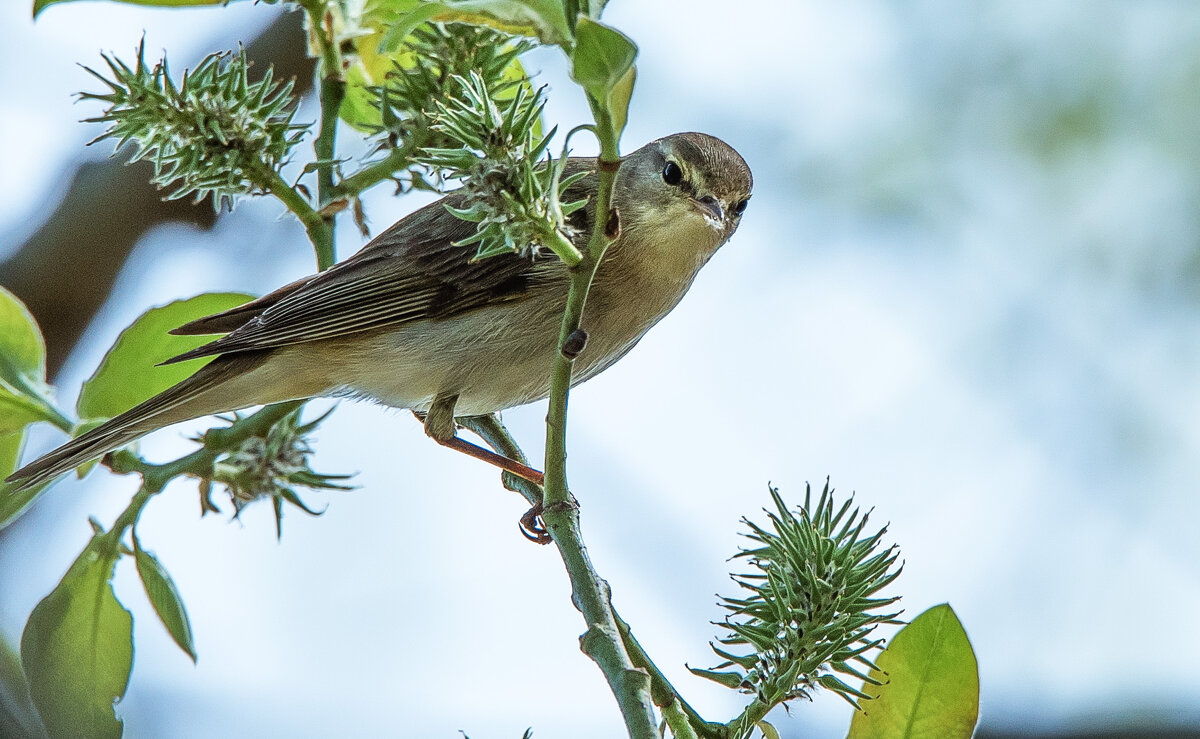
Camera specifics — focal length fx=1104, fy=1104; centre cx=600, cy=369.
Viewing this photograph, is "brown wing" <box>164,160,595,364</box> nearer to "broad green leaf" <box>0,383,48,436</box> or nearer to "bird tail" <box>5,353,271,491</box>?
"bird tail" <box>5,353,271,491</box>

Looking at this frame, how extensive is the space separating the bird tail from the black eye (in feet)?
4.40

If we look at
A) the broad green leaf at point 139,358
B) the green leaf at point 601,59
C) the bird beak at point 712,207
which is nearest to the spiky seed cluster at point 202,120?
the broad green leaf at point 139,358

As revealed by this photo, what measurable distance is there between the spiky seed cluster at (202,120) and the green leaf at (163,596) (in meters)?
0.66

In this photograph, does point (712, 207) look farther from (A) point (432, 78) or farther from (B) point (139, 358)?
(B) point (139, 358)

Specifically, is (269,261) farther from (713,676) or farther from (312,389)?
(713,676)

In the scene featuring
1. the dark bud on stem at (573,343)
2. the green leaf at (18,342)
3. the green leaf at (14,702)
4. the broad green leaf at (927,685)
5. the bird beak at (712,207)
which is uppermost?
the bird beak at (712,207)

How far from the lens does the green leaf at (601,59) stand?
3.40 feet

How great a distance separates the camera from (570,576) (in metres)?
1.50

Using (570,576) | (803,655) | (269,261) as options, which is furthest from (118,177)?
(803,655)

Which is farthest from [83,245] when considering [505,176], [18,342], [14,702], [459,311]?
[505,176]

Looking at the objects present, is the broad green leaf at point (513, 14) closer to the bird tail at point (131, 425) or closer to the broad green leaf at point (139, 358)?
the broad green leaf at point (139, 358)

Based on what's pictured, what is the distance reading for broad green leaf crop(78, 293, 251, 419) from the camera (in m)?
2.20

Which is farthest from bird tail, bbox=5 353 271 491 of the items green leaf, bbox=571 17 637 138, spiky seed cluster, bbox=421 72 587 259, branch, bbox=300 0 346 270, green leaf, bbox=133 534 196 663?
green leaf, bbox=571 17 637 138

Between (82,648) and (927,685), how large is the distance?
1440 mm
